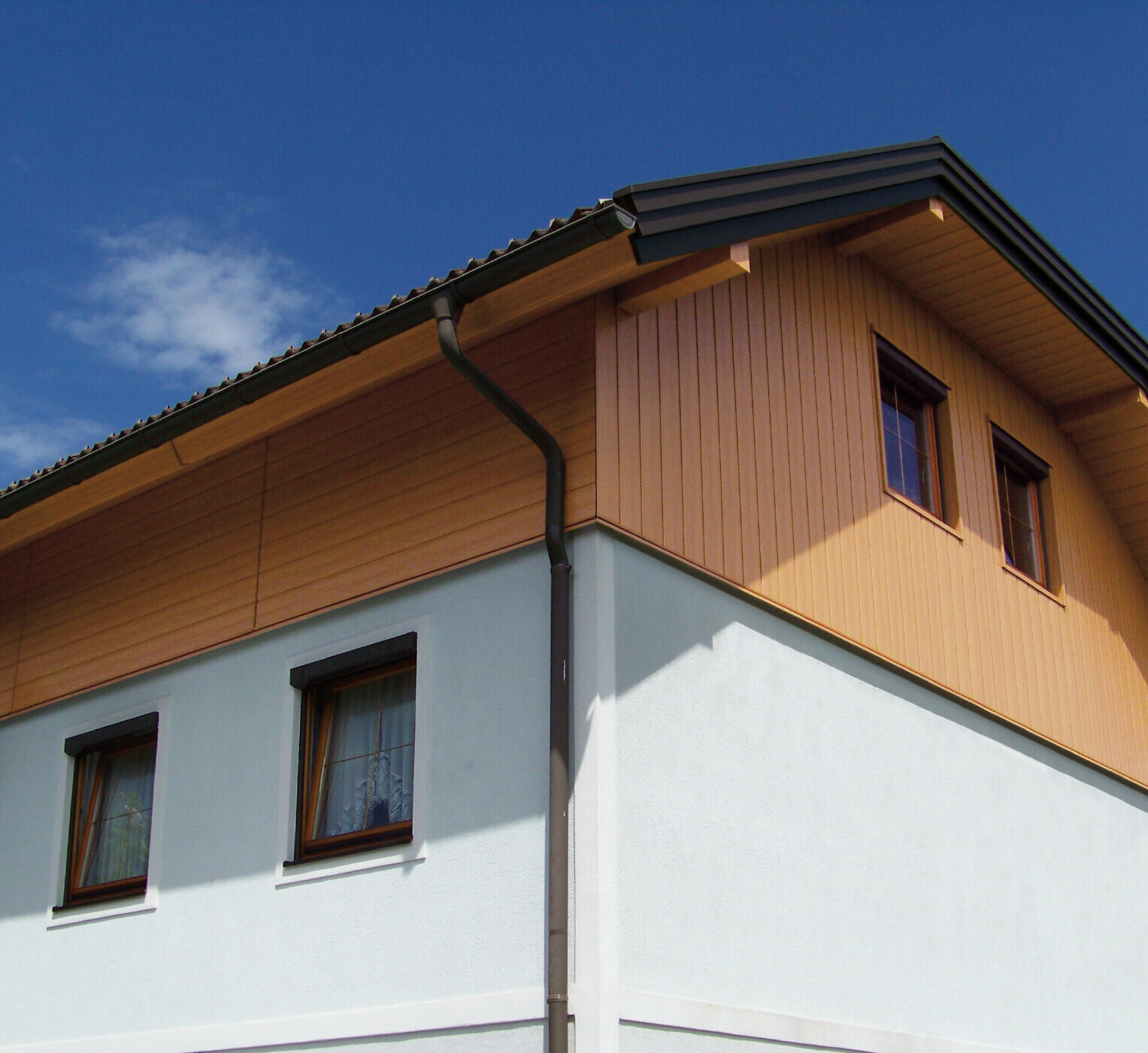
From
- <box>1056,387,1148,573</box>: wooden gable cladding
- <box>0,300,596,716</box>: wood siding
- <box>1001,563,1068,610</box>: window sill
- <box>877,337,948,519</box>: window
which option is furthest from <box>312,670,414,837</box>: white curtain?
<box>1056,387,1148,573</box>: wooden gable cladding

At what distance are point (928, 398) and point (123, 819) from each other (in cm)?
654

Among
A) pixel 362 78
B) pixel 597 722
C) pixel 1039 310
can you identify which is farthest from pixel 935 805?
pixel 362 78

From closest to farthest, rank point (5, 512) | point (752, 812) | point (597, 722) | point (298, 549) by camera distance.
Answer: point (597, 722) < point (752, 812) < point (298, 549) < point (5, 512)

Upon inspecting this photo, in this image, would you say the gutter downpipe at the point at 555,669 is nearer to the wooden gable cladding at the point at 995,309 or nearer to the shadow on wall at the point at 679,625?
the shadow on wall at the point at 679,625

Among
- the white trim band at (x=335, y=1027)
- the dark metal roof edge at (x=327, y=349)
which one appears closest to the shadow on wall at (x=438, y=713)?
the white trim band at (x=335, y=1027)

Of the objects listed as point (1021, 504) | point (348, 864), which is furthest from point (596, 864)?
point (1021, 504)

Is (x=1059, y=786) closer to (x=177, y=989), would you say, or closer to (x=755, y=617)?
(x=755, y=617)

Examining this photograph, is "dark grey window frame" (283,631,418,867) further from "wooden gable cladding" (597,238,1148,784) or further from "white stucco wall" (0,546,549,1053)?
"wooden gable cladding" (597,238,1148,784)

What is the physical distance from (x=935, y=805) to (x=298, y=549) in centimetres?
434

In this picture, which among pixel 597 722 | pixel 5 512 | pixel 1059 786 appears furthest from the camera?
pixel 1059 786

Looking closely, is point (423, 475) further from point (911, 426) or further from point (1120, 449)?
point (1120, 449)

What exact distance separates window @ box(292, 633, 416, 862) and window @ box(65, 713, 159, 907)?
1.52m

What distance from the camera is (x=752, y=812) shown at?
27.0 feet

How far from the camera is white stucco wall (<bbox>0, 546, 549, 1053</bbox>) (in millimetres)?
7555
